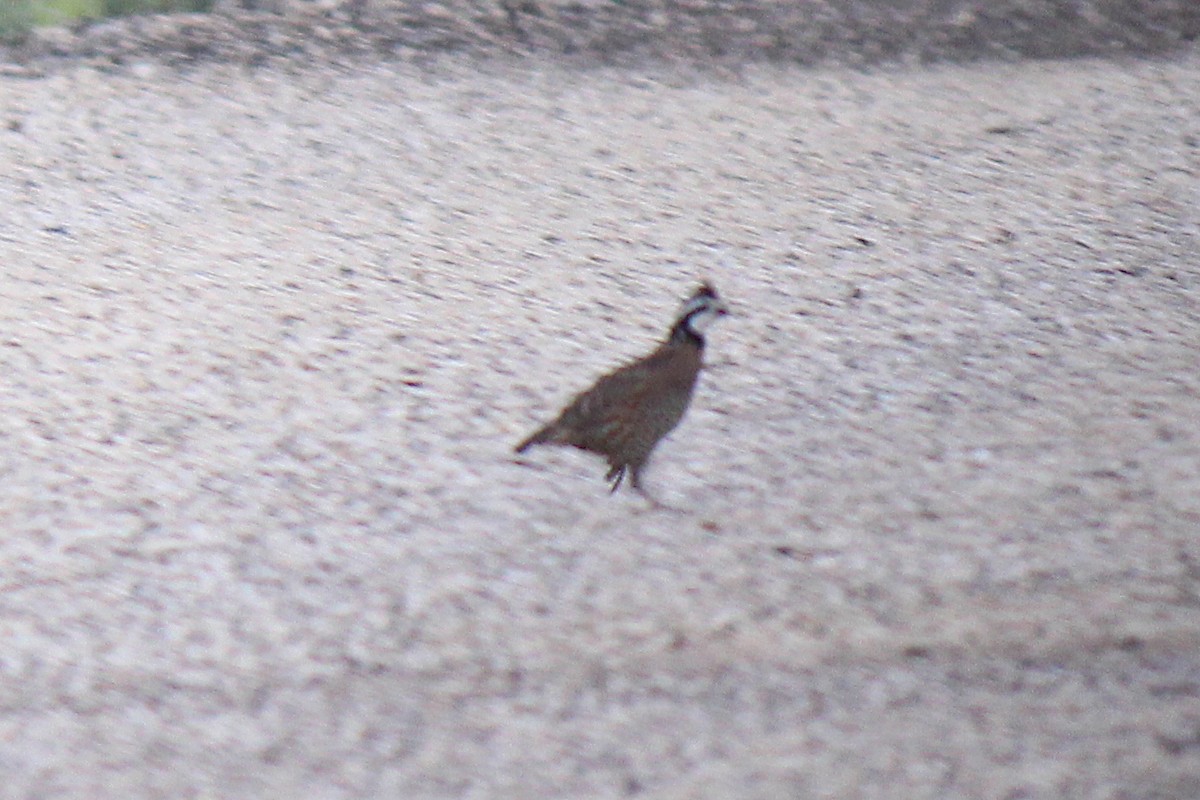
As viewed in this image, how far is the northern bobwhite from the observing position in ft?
14.4

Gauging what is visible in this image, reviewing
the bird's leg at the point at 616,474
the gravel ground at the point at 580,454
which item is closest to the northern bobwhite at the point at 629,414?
the bird's leg at the point at 616,474

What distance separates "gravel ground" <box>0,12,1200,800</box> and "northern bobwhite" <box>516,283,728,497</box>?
0.44 feet

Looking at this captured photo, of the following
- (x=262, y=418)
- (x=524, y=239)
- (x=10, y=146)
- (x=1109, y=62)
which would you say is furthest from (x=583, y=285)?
(x=1109, y=62)

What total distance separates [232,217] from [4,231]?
809mm

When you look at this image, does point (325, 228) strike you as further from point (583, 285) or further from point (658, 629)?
point (658, 629)

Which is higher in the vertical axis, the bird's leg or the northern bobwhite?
the northern bobwhite

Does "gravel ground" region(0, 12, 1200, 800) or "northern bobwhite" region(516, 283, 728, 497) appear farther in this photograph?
"northern bobwhite" region(516, 283, 728, 497)

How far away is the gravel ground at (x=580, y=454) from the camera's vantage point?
11.6ft

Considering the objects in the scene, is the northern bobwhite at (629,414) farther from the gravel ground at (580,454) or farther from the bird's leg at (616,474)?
the gravel ground at (580,454)

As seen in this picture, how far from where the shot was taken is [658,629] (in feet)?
12.8

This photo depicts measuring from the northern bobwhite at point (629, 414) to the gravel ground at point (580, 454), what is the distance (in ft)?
0.44

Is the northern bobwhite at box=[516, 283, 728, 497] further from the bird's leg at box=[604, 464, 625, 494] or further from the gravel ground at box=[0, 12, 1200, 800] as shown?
the gravel ground at box=[0, 12, 1200, 800]

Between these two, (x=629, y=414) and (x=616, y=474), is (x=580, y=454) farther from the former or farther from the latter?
(x=629, y=414)

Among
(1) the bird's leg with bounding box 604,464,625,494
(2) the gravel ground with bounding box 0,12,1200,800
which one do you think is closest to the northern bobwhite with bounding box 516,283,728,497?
(1) the bird's leg with bounding box 604,464,625,494
